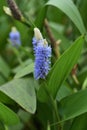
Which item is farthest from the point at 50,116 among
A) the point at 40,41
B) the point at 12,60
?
the point at 12,60

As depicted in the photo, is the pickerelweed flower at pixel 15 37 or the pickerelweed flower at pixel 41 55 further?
the pickerelweed flower at pixel 15 37

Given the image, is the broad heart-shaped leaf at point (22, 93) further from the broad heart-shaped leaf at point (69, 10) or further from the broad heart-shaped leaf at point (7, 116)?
the broad heart-shaped leaf at point (69, 10)

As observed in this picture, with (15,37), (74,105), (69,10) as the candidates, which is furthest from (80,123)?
(15,37)

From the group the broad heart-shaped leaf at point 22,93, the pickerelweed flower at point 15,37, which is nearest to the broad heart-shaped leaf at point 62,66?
the broad heart-shaped leaf at point 22,93

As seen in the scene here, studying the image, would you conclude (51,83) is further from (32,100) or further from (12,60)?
(12,60)

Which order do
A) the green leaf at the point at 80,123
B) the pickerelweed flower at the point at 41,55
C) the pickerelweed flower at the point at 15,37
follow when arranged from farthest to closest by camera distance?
the pickerelweed flower at the point at 15,37
the green leaf at the point at 80,123
the pickerelweed flower at the point at 41,55

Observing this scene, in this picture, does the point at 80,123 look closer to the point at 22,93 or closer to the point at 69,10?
the point at 22,93
